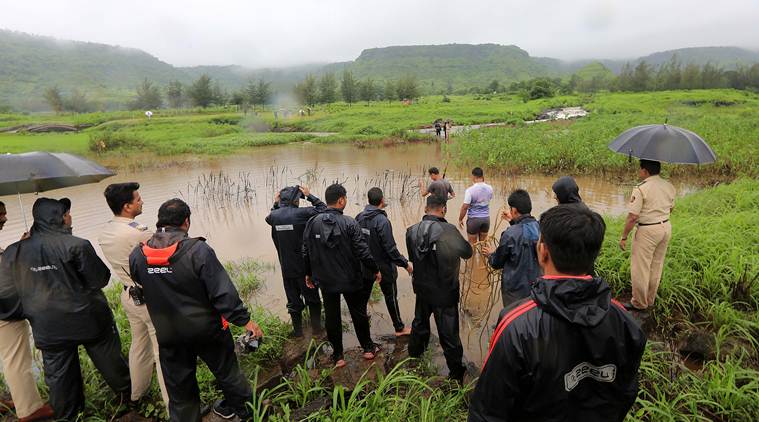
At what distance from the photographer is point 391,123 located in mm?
31203

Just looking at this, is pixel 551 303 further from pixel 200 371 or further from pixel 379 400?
pixel 200 371

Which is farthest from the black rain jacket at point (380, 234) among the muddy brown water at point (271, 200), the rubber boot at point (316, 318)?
the muddy brown water at point (271, 200)

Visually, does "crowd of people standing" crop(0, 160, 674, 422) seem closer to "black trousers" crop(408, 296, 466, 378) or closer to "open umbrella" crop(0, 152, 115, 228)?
"black trousers" crop(408, 296, 466, 378)

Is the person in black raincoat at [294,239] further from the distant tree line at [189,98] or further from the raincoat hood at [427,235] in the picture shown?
the distant tree line at [189,98]

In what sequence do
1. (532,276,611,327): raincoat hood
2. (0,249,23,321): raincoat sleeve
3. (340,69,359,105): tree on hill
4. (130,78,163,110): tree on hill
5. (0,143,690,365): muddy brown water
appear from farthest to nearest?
(340,69,359,105): tree on hill < (130,78,163,110): tree on hill < (0,143,690,365): muddy brown water < (0,249,23,321): raincoat sleeve < (532,276,611,327): raincoat hood

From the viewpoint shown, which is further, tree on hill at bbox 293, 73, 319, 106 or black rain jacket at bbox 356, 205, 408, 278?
tree on hill at bbox 293, 73, 319, 106

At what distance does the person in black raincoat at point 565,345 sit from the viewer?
52.0 inches

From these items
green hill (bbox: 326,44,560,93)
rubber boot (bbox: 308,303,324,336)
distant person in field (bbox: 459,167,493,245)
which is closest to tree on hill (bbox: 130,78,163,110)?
distant person in field (bbox: 459,167,493,245)

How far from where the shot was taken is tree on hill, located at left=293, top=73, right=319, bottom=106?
48444 mm

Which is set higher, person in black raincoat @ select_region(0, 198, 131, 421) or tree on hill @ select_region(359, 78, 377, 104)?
tree on hill @ select_region(359, 78, 377, 104)

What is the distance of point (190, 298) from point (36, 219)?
4.23ft

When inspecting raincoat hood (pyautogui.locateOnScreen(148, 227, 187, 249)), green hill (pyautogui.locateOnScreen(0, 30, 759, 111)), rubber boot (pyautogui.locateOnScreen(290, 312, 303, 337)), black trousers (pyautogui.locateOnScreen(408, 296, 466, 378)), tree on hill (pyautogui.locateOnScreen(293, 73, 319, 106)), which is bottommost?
rubber boot (pyautogui.locateOnScreen(290, 312, 303, 337))

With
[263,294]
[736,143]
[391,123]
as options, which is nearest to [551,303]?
[263,294]

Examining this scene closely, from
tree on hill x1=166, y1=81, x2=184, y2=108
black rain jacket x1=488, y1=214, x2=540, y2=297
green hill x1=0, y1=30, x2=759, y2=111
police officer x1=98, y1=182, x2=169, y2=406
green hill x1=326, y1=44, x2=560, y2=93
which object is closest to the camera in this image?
police officer x1=98, y1=182, x2=169, y2=406
